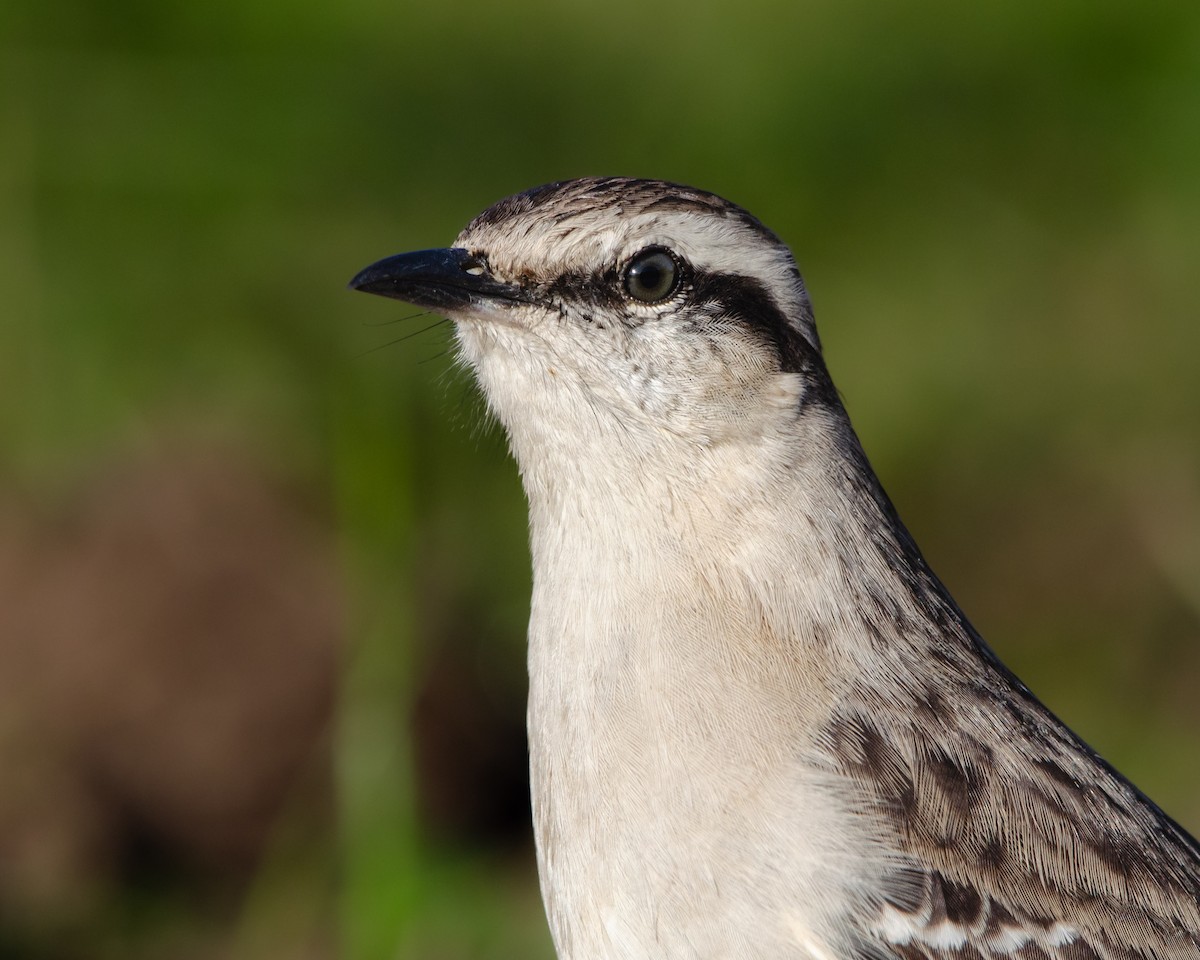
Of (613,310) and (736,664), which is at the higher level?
(613,310)

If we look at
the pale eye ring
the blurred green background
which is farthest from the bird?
the blurred green background

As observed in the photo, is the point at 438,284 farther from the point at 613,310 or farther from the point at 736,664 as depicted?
the point at 736,664

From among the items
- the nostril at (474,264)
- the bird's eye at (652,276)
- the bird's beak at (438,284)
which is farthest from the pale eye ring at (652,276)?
the nostril at (474,264)

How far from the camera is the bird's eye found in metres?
4.41

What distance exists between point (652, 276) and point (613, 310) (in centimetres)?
14

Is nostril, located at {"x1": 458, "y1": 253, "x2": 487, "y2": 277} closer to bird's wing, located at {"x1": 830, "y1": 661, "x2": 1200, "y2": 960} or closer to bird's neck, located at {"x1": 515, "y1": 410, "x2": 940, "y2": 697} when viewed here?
bird's neck, located at {"x1": 515, "y1": 410, "x2": 940, "y2": 697}

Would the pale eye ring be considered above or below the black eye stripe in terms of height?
above

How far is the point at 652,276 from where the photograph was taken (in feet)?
14.6

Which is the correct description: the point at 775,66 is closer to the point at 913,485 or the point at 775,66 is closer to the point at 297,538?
the point at 913,485

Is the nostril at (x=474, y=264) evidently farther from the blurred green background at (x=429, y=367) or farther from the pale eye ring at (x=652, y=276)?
the blurred green background at (x=429, y=367)

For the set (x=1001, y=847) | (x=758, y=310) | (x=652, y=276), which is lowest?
(x=1001, y=847)

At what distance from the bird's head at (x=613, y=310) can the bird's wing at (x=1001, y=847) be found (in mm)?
861

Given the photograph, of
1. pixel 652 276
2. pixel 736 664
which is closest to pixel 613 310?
pixel 652 276

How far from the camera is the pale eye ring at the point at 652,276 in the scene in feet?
14.5
